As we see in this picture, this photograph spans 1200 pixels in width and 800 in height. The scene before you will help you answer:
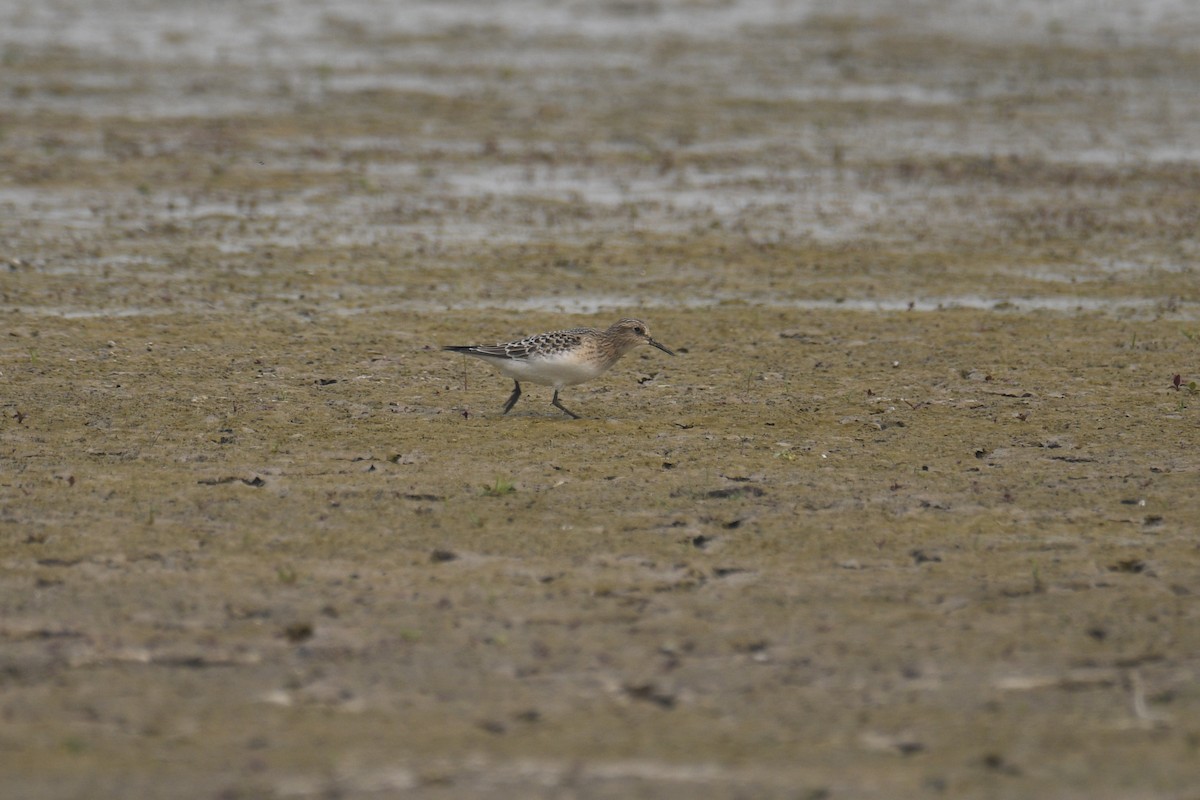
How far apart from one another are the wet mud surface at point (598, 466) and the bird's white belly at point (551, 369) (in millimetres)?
316

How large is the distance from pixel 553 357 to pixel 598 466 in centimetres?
147

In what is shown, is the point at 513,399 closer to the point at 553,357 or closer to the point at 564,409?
the point at 564,409

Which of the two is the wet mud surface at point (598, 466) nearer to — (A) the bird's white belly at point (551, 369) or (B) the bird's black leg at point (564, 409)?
(B) the bird's black leg at point (564, 409)

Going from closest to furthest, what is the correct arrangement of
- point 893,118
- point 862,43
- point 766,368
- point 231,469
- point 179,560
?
1. point 179,560
2. point 231,469
3. point 766,368
4. point 893,118
5. point 862,43

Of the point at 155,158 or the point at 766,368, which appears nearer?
the point at 766,368

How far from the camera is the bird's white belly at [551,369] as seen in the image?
13.0 metres

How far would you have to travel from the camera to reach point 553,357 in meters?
13.0

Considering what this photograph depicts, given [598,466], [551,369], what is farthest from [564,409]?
[598,466]

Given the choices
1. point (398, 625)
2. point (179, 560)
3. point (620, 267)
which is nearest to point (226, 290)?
point (620, 267)

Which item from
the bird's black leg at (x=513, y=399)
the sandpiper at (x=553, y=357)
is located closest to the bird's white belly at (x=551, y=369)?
the sandpiper at (x=553, y=357)

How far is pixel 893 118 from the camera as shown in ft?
100

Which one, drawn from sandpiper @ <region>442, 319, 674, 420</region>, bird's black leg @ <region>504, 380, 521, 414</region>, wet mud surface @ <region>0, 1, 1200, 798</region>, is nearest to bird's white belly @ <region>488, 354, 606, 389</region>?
sandpiper @ <region>442, 319, 674, 420</region>

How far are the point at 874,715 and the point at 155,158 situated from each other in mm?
19597

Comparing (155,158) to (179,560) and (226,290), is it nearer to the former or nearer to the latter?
(226,290)
